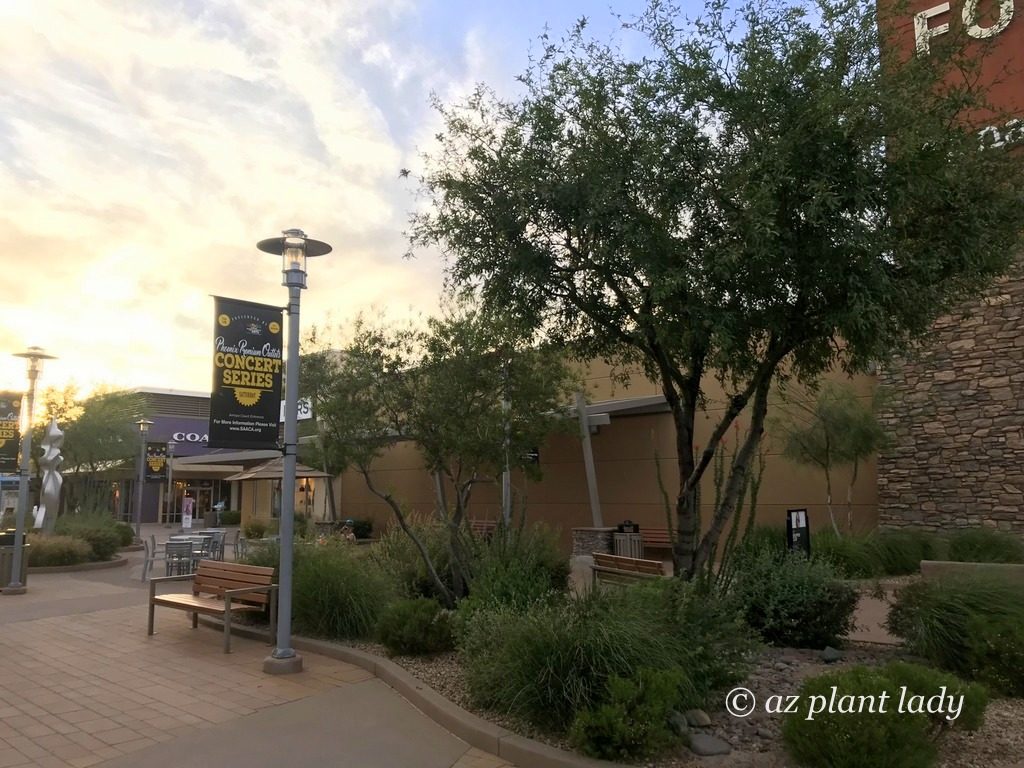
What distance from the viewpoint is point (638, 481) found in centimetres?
1980

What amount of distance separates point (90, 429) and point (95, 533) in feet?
41.0

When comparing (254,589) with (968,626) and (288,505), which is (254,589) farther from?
(968,626)

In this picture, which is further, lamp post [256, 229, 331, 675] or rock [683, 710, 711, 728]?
lamp post [256, 229, 331, 675]

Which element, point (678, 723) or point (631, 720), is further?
point (678, 723)

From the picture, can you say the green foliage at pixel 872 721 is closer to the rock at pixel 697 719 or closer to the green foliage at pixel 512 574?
the rock at pixel 697 719

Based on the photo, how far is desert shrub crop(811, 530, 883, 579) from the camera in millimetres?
13008

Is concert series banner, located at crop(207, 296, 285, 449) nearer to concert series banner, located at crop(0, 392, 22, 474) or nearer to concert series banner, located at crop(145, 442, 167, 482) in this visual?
concert series banner, located at crop(0, 392, 22, 474)

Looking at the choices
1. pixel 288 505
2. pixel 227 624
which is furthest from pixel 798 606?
pixel 227 624

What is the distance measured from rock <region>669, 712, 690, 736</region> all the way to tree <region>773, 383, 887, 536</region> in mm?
10117

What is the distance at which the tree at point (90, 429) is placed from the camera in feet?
97.9

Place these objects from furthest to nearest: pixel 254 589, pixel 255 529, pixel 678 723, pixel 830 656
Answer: pixel 255 529 < pixel 254 589 < pixel 830 656 < pixel 678 723

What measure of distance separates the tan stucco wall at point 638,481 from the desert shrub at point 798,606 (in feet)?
24.8

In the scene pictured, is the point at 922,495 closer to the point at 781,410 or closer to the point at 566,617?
the point at 781,410

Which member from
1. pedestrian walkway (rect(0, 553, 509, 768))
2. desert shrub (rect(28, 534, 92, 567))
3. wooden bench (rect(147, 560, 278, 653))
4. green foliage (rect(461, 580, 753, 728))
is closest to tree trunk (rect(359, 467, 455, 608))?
wooden bench (rect(147, 560, 278, 653))
